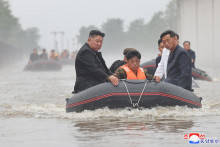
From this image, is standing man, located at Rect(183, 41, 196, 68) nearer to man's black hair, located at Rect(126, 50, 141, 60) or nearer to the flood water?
the flood water

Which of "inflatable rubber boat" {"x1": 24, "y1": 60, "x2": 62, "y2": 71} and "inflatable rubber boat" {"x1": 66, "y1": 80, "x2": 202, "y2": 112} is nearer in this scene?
"inflatable rubber boat" {"x1": 66, "y1": 80, "x2": 202, "y2": 112}

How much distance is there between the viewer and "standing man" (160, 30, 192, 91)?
428 inches

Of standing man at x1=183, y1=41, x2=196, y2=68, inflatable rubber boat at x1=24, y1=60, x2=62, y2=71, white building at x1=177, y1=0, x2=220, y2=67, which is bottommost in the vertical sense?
standing man at x1=183, y1=41, x2=196, y2=68

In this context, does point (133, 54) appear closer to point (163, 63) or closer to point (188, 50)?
point (163, 63)

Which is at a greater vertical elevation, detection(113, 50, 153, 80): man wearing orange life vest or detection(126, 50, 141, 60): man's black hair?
detection(126, 50, 141, 60): man's black hair

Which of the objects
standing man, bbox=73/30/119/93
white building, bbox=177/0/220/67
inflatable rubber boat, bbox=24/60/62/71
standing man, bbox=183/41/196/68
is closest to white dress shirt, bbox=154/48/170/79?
standing man, bbox=73/30/119/93

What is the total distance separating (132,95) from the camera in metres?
10.2

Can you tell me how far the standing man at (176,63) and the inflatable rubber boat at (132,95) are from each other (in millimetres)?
479

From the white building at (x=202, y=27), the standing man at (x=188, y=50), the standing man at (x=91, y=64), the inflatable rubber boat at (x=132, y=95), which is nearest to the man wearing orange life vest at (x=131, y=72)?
the standing man at (x=91, y=64)

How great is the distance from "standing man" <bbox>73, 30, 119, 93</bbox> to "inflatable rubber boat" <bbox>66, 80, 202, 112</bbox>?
0.46 meters

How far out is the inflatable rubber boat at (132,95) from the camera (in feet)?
33.6

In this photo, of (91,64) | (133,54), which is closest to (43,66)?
(91,64)

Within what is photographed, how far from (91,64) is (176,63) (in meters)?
1.64

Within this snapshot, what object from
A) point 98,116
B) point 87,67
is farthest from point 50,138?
point 87,67
